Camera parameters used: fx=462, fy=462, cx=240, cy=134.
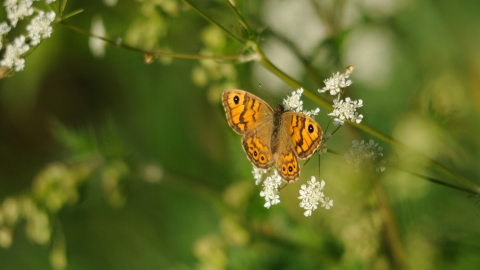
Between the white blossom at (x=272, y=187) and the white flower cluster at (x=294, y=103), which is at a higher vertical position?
the white flower cluster at (x=294, y=103)

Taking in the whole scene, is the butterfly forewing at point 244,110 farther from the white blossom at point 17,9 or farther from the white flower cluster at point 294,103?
the white blossom at point 17,9

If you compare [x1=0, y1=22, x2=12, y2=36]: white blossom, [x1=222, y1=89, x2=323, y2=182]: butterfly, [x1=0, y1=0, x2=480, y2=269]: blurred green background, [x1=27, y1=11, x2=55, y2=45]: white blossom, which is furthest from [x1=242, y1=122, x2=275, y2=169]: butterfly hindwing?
[x1=0, y1=22, x2=12, y2=36]: white blossom

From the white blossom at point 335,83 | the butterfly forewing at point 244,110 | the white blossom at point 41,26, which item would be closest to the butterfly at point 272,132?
the butterfly forewing at point 244,110

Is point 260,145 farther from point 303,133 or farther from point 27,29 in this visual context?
point 27,29

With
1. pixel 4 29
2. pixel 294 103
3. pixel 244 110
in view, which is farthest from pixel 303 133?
pixel 4 29

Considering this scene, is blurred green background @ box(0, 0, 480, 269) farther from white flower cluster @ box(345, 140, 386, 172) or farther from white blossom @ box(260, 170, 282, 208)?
white blossom @ box(260, 170, 282, 208)

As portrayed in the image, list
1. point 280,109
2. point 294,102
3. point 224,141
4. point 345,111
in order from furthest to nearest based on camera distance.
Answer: point 224,141 → point 280,109 → point 294,102 → point 345,111
